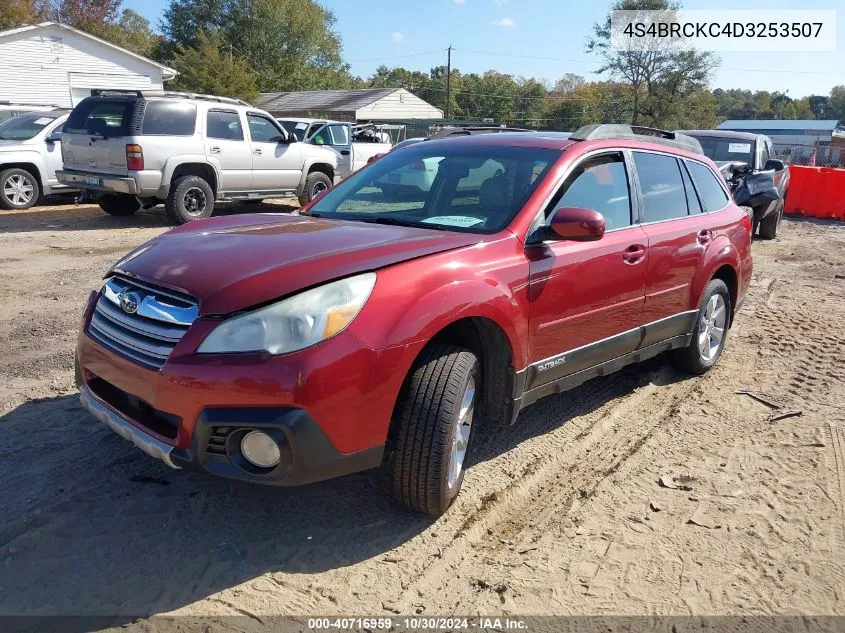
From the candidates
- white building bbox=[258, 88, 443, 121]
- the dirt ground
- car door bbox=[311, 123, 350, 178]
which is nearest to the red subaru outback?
the dirt ground

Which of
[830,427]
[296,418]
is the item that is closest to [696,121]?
[830,427]

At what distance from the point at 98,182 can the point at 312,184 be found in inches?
163

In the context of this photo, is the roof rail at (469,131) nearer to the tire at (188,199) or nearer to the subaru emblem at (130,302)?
the subaru emblem at (130,302)

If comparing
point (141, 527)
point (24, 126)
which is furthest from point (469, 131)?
point (24, 126)

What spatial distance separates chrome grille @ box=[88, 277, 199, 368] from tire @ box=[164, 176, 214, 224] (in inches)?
319

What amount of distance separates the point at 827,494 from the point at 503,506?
1.73 m

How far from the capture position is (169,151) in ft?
36.3

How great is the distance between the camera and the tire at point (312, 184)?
1393 cm

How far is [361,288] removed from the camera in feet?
9.62

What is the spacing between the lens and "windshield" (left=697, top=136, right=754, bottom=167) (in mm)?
11969

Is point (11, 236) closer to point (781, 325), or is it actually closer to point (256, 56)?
point (781, 325)

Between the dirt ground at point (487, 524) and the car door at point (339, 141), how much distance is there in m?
12.8

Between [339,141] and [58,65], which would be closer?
[339,141]

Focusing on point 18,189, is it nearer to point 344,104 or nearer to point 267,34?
point 344,104
